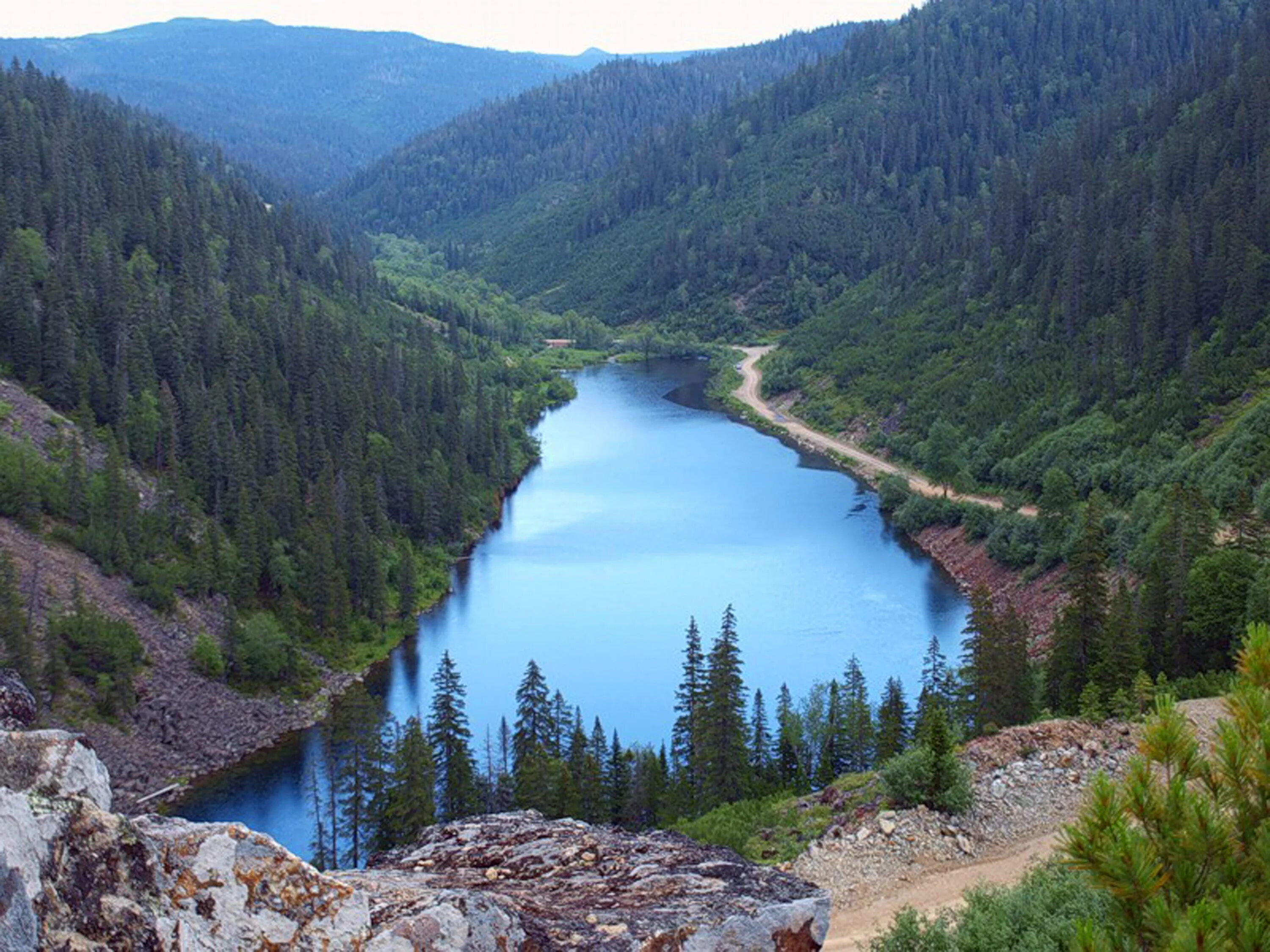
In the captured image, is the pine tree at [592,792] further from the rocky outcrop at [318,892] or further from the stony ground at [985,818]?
the rocky outcrop at [318,892]

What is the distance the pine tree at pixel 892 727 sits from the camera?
33969 mm

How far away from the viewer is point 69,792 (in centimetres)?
602

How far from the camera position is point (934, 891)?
753 inches

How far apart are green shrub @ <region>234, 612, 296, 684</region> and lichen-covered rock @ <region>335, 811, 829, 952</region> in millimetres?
43933

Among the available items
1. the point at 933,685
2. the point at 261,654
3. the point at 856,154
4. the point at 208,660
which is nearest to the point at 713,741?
the point at 933,685

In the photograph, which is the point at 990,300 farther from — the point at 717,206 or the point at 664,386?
the point at 717,206

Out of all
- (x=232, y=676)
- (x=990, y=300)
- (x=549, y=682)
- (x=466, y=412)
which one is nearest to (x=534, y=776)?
(x=549, y=682)

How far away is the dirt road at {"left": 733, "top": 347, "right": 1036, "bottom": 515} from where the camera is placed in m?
73.4

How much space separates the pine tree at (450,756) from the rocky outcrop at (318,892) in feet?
96.3

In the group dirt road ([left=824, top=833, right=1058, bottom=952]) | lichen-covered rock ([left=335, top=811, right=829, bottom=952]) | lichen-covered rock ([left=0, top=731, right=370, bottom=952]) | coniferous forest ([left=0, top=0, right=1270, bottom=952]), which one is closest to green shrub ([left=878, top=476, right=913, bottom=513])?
coniferous forest ([left=0, top=0, right=1270, bottom=952])

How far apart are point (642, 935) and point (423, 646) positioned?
52.5 m

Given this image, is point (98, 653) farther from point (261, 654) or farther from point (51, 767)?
point (51, 767)

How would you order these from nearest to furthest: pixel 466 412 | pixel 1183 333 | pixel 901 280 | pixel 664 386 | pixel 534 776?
pixel 534 776
pixel 1183 333
pixel 466 412
pixel 901 280
pixel 664 386

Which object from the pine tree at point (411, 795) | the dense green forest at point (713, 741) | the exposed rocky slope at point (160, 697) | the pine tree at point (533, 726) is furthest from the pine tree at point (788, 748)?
the exposed rocky slope at point (160, 697)
